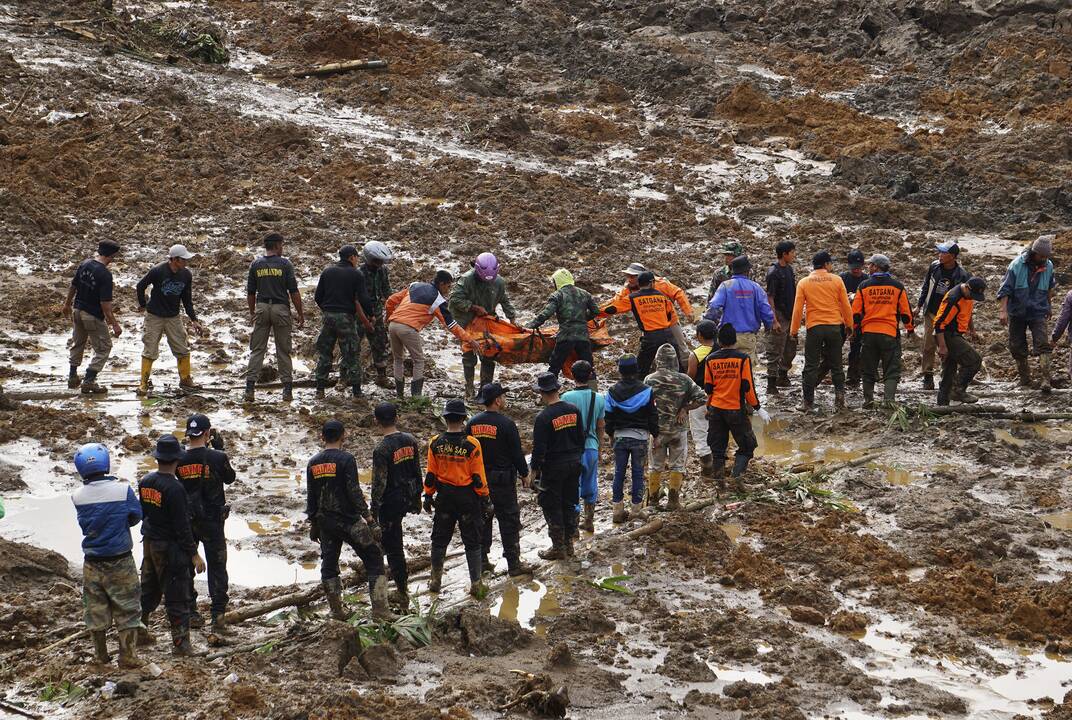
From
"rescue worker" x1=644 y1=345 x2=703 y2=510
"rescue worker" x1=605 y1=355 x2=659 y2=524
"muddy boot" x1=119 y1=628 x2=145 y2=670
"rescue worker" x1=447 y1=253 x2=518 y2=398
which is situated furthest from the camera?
"rescue worker" x1=447 y1=253 x2=518 y2=398

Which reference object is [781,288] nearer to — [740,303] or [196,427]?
[740,303]

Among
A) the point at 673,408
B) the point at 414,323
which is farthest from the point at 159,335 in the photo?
the point at 673,408

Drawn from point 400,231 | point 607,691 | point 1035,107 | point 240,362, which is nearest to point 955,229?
point 1035,107

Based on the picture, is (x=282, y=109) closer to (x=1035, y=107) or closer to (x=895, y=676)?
(x=1035, y=107)

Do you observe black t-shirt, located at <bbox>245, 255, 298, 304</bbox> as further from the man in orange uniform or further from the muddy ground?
the man in orange uniform

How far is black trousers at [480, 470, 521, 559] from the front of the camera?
916 centimetres

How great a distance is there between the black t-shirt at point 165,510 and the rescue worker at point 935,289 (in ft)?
28.8


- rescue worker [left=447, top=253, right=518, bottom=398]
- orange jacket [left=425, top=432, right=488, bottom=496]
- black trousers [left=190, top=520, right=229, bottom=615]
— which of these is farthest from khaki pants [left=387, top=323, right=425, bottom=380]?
black trousers [left=190, top=520, right=229, bottom=615]

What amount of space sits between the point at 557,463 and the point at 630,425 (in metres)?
0.97

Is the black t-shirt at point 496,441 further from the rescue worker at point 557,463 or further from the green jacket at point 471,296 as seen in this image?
the green jacket at point 471,296

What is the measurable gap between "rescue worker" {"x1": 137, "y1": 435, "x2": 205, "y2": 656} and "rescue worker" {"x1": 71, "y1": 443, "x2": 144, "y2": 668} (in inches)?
7.1

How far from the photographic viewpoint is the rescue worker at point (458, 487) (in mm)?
8750

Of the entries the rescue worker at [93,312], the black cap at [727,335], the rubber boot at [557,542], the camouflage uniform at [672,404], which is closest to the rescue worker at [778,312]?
the black cap at [727,335]

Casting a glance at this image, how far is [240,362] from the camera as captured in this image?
15047mm
